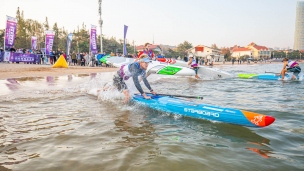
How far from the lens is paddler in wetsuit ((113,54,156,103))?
6469mm

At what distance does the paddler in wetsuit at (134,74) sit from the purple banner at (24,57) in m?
19.3

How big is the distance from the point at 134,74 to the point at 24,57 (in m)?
21.0

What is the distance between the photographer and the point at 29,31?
47688mm

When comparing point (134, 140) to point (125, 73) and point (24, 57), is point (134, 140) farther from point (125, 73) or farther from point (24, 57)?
point (24, 57)

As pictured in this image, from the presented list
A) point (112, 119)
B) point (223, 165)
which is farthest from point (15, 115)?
point (223, 165)

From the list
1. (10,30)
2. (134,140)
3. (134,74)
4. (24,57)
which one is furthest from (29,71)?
(134,140)

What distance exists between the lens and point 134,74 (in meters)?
6.47

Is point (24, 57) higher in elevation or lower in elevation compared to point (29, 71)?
higher

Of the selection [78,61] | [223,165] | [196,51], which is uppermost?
[196,51]

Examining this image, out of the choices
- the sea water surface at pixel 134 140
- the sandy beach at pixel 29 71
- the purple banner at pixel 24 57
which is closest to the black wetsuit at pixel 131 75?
the sea water surface at pixel 134 140

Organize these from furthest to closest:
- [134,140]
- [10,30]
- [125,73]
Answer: [10,30], [125,73], [134,140]

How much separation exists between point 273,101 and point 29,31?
51.2 m

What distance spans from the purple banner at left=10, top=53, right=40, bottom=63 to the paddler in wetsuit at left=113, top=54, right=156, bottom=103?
1925 centimetres

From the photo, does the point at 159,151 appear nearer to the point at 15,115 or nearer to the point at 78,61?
the point at 15,115
